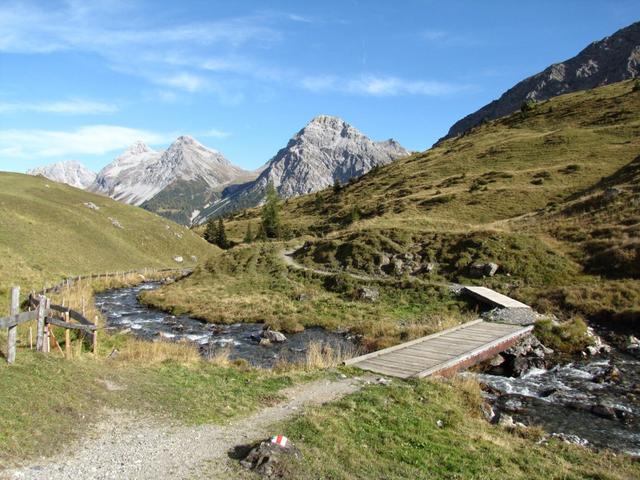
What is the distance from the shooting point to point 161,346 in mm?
23891

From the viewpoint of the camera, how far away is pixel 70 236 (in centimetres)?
7262

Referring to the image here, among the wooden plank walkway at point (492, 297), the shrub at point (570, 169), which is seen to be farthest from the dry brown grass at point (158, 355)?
the shrub at point (570, 169)

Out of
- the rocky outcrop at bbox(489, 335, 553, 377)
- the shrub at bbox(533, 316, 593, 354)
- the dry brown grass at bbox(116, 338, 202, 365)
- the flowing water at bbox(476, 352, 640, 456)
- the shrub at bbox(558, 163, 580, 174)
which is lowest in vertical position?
the flowing water at bbox(476, 352, 640, 456)

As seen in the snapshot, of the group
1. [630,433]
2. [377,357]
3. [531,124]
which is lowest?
[630,433]

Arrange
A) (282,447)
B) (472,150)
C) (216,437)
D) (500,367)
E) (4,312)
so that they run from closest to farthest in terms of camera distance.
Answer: (282,447)
(216,437)
(500,367)
(4,312)
(472,150)

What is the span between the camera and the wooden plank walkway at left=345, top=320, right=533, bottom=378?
20734 mm

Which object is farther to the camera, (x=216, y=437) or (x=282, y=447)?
(x=216, y=437)

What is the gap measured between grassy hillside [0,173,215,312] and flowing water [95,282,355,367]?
9183 millimetres

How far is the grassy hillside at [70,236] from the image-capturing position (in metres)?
56.1

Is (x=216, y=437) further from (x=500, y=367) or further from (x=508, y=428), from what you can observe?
(x=500, y=367)

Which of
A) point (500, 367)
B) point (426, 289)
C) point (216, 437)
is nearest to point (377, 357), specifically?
point (500, 367)

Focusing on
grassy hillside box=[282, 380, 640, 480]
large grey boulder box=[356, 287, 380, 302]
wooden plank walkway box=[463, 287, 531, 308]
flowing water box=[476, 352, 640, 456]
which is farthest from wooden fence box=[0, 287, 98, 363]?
wooden plank walkway box=[463, 287, 531, 308]

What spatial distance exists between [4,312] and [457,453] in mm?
27423

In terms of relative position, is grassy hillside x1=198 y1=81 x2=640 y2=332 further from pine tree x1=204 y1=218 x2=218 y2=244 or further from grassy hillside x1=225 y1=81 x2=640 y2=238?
pine tree x1=204 y1=218 x2=218 y2=244
